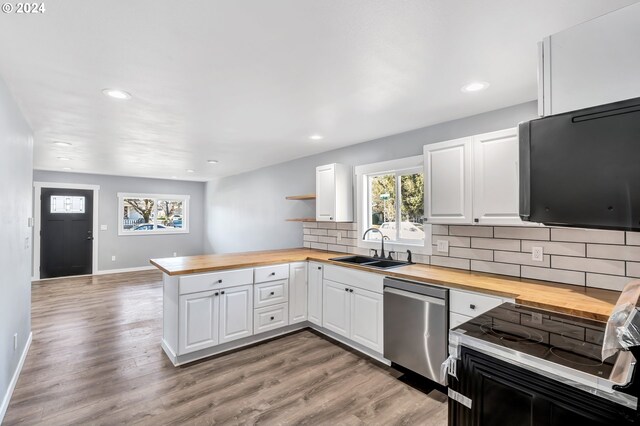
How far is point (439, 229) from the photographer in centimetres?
305

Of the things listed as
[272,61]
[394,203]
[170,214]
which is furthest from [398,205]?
[170,214]

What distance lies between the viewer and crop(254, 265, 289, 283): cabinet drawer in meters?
3.29

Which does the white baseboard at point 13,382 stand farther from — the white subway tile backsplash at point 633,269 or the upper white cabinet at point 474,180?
the white subway tile backsplash at point 633,269

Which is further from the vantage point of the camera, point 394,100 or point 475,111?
point 475,111

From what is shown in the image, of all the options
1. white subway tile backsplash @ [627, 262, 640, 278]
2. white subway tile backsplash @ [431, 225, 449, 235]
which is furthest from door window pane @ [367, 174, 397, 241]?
white subway tile backsplash @ [627, 262, 640, 278]

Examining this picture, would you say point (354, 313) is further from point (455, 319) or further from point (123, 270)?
point (123, 270)

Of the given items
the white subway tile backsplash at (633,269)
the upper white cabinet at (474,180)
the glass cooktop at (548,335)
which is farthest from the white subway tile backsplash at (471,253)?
the glass cooktop at (548,335)

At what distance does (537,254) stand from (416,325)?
1.10 meters

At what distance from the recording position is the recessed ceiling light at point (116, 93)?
2.27 m

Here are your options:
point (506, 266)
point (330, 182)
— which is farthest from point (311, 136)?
point (506, 266)

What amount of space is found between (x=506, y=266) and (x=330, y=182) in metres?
2.09

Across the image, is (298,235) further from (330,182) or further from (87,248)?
(87,248)

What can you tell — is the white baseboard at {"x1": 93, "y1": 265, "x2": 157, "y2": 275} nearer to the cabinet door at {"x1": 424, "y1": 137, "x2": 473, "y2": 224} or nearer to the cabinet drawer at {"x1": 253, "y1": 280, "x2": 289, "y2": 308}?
the cabinet drawer at {"x1": 253, "y1": 280, "x2": 289, "y2": 308}

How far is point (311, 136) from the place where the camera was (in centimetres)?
360
